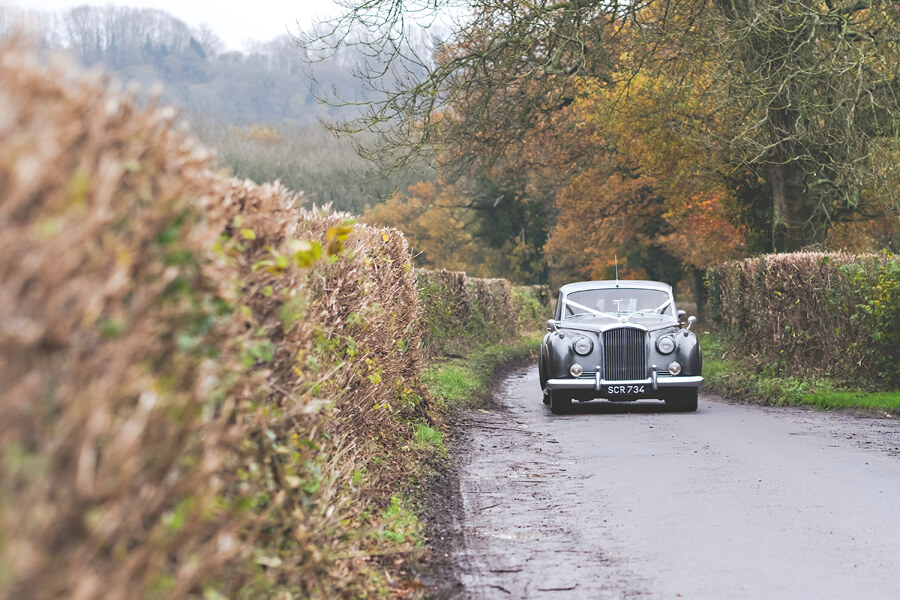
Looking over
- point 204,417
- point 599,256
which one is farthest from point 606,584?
point 599,256

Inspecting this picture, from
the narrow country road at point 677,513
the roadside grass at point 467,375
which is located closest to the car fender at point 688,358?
the narrow country road at point 677,513

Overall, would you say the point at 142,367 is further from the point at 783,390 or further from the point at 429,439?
the point at 783,390

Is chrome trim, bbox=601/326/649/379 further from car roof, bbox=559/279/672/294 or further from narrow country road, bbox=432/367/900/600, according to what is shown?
narrow country road, bbox=432/367/900/600

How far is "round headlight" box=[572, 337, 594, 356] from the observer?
601 inches

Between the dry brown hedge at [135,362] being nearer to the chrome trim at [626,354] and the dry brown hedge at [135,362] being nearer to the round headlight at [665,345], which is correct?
the chrome trim at [626,354]

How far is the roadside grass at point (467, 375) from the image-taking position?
15950 millimetres

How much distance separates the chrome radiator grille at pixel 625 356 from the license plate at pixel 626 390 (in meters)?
0.13

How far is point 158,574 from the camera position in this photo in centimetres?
278

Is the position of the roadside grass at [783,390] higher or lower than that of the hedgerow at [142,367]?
lower

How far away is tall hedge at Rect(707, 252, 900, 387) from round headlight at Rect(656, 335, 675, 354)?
112 inches

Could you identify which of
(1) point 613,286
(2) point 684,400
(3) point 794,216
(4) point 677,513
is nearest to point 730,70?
(3) point 794,216

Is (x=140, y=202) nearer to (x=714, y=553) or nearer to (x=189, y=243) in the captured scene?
(x=189, y=243)

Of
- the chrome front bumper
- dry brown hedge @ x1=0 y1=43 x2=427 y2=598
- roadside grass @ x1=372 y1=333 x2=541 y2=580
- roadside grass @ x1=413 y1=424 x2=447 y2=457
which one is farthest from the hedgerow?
the chrome front bumper

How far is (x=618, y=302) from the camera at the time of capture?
16.8 metres
